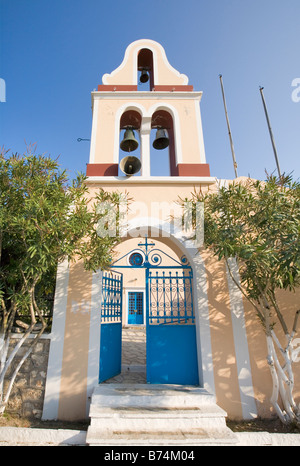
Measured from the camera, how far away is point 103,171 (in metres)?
5.66

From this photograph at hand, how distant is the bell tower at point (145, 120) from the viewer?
575 centimetres

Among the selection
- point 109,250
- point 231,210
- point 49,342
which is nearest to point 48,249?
point 109,250

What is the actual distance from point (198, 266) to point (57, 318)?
317 centimetres

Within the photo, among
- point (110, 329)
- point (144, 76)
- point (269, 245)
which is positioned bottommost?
point (110, 329)

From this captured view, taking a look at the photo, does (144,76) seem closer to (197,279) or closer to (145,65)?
(145,65)

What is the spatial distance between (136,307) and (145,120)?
1257cm

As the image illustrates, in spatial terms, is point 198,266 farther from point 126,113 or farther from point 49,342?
point 126,113

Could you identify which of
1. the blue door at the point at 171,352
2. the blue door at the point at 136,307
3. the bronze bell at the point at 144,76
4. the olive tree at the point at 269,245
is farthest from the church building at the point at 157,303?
the blue door at the point at 136,307

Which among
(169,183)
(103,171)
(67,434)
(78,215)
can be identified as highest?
(103,171)

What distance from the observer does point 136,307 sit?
15531 mm

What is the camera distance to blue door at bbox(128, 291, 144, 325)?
50.3ft

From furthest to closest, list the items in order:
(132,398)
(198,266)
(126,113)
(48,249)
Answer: (126,113) < (198,266) < (132,398) < (48,249)

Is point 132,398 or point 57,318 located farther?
point 57,318

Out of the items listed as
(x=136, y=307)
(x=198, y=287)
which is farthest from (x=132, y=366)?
(x=136, y=307)
